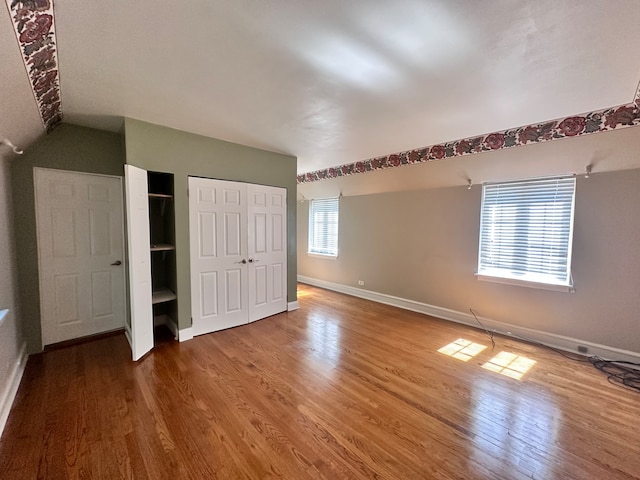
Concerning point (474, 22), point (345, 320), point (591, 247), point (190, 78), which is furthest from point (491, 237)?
point (190, 78)

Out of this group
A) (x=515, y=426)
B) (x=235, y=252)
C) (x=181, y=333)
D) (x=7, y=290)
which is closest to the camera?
(x=515, y=426)

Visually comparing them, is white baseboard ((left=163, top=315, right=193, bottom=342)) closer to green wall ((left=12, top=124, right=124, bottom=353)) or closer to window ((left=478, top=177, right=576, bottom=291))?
green wall ((left=12, top=124, right=124, bottom=353))

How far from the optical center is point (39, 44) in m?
1.51

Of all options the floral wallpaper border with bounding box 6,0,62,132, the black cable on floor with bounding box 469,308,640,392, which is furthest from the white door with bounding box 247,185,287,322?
the black cable on floor with bounding box 469,308,640,392

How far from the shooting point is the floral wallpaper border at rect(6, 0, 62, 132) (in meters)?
1.27

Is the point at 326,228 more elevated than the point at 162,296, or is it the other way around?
the point at 326,228

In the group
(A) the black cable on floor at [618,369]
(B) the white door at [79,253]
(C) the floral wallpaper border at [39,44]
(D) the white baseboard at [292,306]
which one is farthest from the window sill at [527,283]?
(B) the white door at [79,253]

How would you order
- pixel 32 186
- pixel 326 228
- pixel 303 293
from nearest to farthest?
pixel 32 186 < pixel 303 293 < pixel 326 228

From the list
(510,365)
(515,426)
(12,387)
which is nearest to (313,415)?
(515,426)

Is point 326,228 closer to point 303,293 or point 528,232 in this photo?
point 303,293

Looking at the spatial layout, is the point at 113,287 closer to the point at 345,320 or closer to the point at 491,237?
the point at 345,320

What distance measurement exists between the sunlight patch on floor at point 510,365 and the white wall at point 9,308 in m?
4.02

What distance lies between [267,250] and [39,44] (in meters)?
2.89

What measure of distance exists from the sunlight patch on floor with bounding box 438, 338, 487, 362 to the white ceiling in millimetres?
2544
